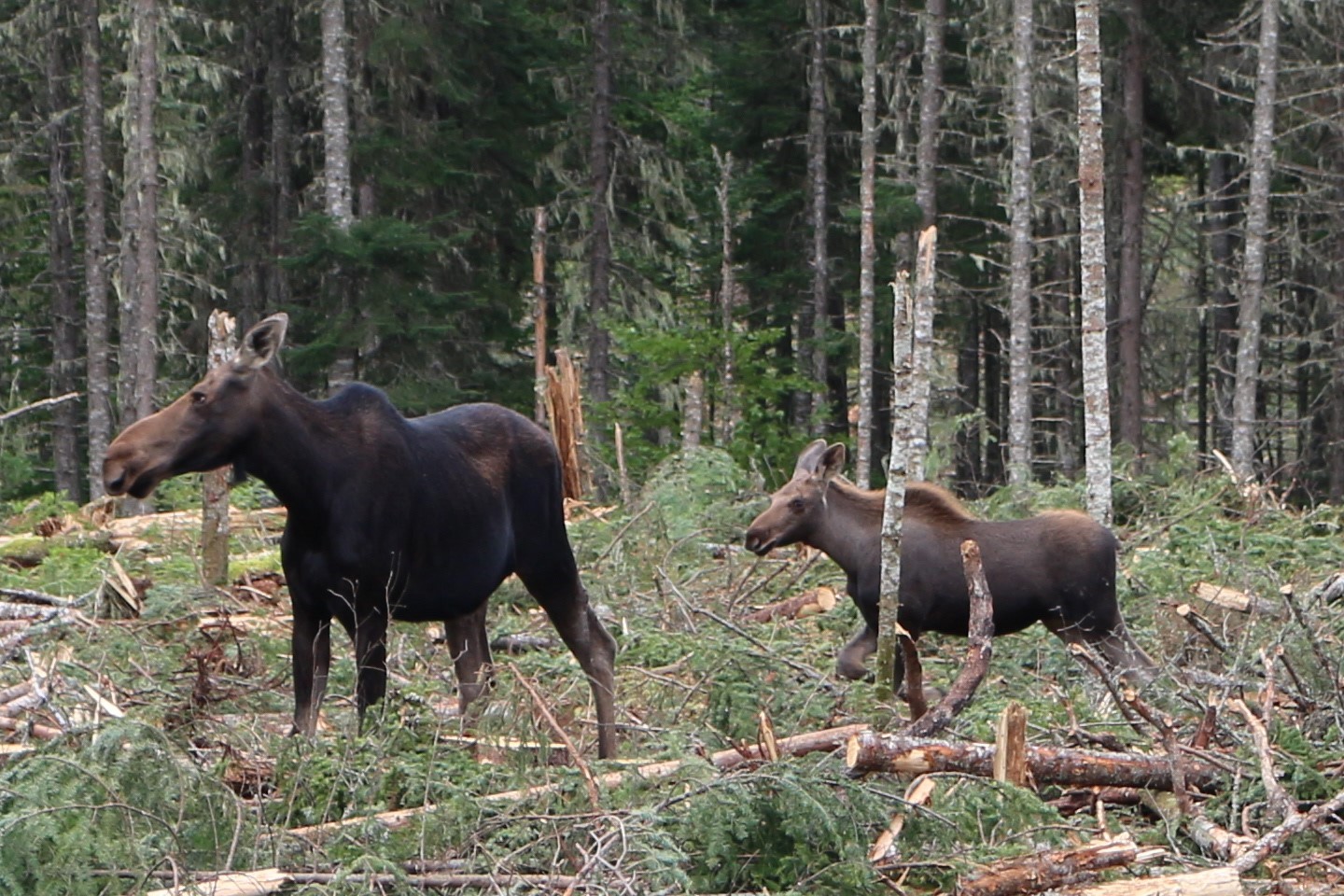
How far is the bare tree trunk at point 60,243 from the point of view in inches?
1280

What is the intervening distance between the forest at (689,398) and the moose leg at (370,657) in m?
0.31

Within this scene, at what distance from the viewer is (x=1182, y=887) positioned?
593 centimetres

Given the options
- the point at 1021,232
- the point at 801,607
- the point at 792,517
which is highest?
the point at 1021,232

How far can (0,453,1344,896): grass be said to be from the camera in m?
6.04

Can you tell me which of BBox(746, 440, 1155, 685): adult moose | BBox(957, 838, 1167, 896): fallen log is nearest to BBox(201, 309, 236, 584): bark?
BBox(746, 440, 1155, 685): adult moose

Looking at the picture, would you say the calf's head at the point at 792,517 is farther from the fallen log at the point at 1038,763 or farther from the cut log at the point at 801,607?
the fallen log at the point at 1038,763

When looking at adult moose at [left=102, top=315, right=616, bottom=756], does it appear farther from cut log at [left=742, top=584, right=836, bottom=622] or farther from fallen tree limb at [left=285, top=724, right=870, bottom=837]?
cut log at [left=742, top=584, right=836, bottom=622]

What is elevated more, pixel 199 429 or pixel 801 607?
pixel 199 429

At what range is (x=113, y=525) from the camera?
55.4 ft

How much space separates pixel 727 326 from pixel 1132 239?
278 inches

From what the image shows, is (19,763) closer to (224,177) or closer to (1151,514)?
(1151,514)

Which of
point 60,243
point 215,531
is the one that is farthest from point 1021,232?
point 60,243

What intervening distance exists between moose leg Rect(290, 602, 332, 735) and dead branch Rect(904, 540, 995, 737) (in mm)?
2791

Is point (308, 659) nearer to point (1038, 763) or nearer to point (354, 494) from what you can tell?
point (354, 494)
